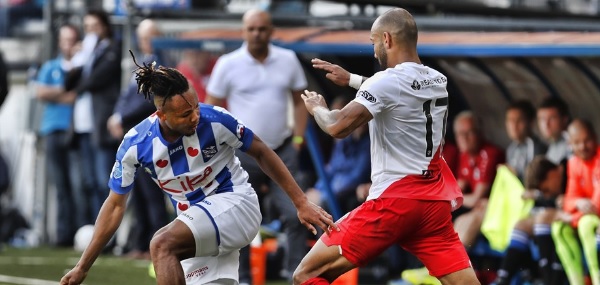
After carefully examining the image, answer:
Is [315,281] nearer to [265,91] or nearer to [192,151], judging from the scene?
[192,151]

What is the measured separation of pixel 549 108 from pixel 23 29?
1071cm

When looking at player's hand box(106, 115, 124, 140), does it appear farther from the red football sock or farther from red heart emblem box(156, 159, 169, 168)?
the red football sock

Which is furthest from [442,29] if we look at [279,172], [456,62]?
[279,172]

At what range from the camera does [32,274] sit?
12.2 metres

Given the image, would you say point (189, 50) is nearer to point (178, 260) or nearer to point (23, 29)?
point (178, 260)

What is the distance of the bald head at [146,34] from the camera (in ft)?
44.5

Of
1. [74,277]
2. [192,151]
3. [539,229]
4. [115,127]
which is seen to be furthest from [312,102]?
[115,127]

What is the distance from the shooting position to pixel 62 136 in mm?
15555

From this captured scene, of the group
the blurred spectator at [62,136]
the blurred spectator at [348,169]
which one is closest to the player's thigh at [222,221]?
the blurred spectator at [348,169]

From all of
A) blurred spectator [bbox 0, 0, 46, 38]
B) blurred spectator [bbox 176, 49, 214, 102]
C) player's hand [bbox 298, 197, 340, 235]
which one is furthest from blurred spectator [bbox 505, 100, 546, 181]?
blurred spectator [bbox 0, 0, 46, 38]

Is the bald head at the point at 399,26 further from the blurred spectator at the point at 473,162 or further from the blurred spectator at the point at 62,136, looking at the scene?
the blurred spectator at the point at 62,136

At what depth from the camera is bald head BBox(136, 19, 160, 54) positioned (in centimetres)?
1355

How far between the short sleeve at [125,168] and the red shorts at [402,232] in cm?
110

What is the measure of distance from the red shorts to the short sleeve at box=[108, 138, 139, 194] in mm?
1105
